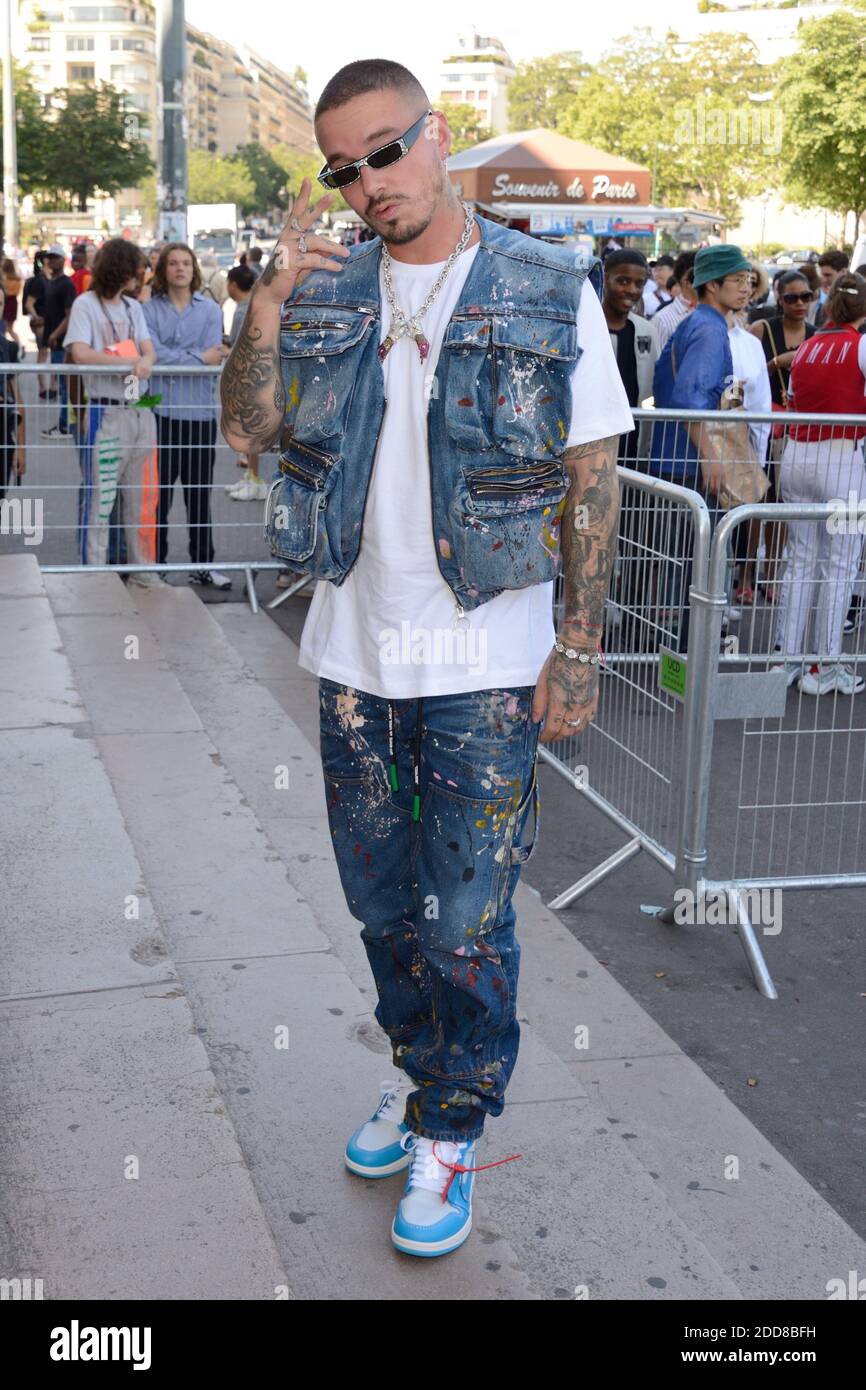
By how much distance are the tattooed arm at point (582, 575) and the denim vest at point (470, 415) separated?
5cm

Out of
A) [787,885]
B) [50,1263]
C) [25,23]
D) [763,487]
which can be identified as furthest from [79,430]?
[25,23]

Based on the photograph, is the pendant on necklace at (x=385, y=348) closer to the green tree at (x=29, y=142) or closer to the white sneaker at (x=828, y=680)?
the white sneaker at (x=828, y=680)

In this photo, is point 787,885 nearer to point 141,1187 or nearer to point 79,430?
point 141,1187

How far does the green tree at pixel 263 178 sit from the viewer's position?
148m

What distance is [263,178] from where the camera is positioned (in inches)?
5950

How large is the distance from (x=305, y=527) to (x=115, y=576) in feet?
19.8

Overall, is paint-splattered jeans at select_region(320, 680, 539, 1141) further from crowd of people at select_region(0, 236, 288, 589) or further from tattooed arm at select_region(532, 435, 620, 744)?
crowd of people at select_region(0, 236, 288, 589)

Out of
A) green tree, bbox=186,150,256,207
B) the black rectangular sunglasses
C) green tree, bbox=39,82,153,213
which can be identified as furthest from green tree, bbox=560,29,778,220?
green tree, bbox=186,150,256,207

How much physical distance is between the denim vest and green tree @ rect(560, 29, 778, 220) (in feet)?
194

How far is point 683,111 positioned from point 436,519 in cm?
6340

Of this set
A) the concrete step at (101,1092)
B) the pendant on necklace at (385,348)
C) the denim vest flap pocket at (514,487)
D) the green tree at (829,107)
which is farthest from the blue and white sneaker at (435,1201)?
the green tree at (829,107)

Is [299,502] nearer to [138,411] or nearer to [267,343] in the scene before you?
[267,343]

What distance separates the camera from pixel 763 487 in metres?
7.34

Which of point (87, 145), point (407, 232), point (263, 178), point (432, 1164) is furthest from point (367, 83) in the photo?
point (263, 178)
